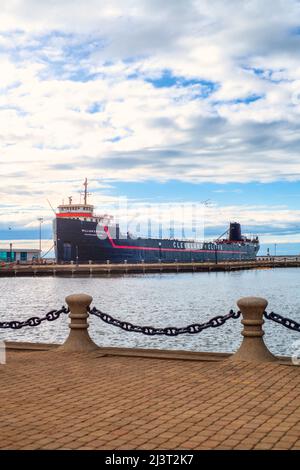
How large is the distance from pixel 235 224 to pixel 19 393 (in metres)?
158

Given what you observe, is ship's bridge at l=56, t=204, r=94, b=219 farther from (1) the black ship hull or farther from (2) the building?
(2) the building

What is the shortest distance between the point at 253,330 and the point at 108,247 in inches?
4100

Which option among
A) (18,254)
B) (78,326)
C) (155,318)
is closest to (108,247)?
(18,254)

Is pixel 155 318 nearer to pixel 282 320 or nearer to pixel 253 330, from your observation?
pixel 282 320

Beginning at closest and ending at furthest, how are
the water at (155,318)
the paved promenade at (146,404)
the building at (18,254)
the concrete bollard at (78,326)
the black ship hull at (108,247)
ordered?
the paved promenade at (146,404)
the concrete bollard at (78,326)
the water at (155,318)
the black ship hull at (108,247)
the building at (18,254)

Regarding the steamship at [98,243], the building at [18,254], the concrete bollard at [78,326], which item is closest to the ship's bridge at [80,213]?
the steamship at [98,243]

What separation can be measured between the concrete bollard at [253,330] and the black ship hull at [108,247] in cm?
9477

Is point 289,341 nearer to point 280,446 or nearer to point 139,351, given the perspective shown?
point 139,351

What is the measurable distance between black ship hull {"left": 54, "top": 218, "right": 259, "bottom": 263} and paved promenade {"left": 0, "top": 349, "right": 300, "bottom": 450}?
95.1m

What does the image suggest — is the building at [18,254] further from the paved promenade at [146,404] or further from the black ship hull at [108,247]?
the paved promenade at [146,404]

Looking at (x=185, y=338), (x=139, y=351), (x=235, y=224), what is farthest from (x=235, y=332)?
(x=235, y=224)

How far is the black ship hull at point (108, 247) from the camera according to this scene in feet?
347

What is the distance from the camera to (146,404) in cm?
753
